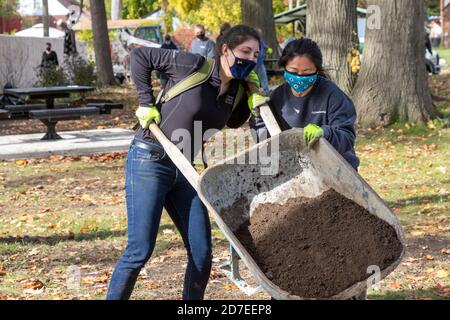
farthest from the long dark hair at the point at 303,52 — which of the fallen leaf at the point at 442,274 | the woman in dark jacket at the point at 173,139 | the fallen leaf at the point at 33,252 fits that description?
the fallen leaf at the point at 33,252

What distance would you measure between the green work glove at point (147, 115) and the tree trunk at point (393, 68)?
33.0 ft

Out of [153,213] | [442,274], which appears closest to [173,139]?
[153,213]

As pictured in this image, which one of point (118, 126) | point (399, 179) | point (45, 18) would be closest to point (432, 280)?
point (399, 179)

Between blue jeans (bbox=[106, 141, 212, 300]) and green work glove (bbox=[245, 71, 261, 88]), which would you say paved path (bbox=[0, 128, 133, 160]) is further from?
green work glove (bbox=[245, 71, 261, 88])

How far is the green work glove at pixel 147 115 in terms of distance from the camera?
5.19 metres

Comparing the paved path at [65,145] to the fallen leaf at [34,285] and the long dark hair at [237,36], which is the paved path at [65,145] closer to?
the fallen leaf at [34,285]

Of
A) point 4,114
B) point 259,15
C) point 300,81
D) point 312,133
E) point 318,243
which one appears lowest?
point 318,243

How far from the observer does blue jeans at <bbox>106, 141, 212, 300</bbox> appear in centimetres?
519

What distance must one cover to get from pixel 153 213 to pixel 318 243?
37.5 inches

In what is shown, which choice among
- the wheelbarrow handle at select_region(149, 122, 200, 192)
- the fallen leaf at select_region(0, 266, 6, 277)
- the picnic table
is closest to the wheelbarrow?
the wheelbarrow handle at select_region(149, 122, 200, 192)

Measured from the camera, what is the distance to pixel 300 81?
5.22 metres

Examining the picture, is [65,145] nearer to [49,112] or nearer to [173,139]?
[49,112]

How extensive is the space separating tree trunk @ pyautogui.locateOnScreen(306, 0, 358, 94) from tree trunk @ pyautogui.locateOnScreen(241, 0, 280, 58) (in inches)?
265
